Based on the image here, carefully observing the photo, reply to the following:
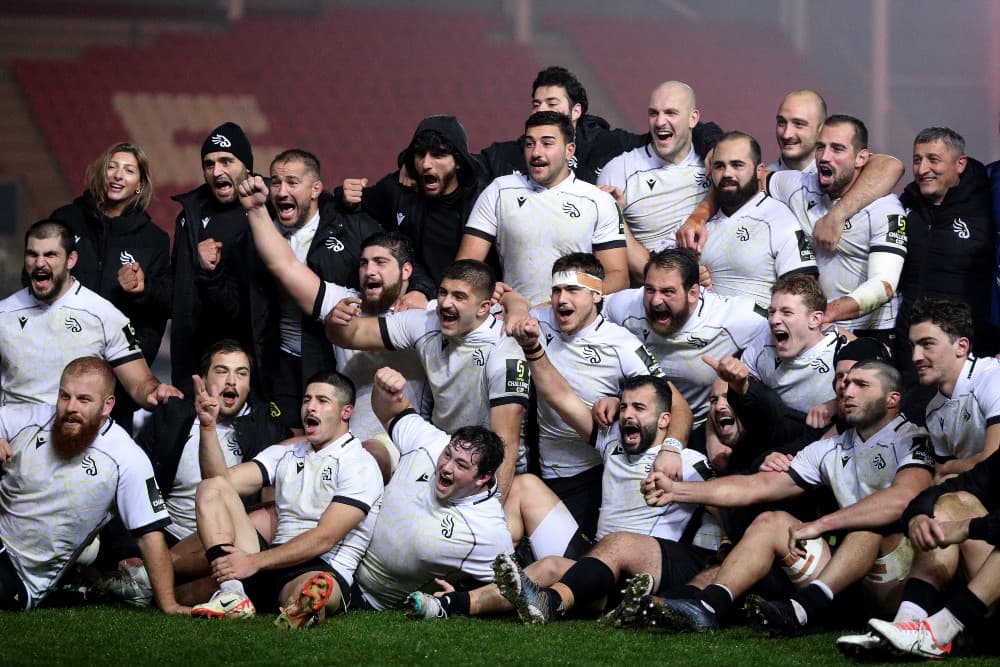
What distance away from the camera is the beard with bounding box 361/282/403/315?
262 inches

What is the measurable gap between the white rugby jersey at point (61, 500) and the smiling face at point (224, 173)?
69.9 inches

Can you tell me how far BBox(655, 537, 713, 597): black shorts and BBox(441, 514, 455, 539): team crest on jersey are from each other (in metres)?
0.89

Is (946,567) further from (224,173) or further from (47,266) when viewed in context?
(47,266)

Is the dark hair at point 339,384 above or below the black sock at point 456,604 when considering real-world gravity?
above

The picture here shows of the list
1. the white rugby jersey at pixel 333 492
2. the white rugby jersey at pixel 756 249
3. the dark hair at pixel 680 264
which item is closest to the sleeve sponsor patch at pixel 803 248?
the white rugby jersey at pixel 756 249

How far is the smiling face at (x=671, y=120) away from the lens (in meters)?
7.36

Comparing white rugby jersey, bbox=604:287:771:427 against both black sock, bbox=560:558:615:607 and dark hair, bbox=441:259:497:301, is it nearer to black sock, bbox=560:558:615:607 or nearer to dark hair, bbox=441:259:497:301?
dark hair, bbox=441:259:497:301

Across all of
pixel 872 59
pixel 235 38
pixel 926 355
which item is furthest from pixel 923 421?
pixel 235 38

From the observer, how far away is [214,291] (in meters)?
6.98

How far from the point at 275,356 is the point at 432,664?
262 centimetres

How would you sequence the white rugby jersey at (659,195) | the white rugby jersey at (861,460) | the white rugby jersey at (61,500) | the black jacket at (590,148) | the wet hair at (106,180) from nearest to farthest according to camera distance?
the white rugby jersey at (861,460)
the white rugby jersey at (61,500)
the wet hair at (106,180)
the white rugby jersey at (659,195)
the black jacket at (590,148)

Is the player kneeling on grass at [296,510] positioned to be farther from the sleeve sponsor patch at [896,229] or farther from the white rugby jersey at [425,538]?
the sleeve sponsor patch at [896,229]

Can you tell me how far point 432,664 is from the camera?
4902 mm

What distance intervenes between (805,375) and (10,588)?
369 centimetres
